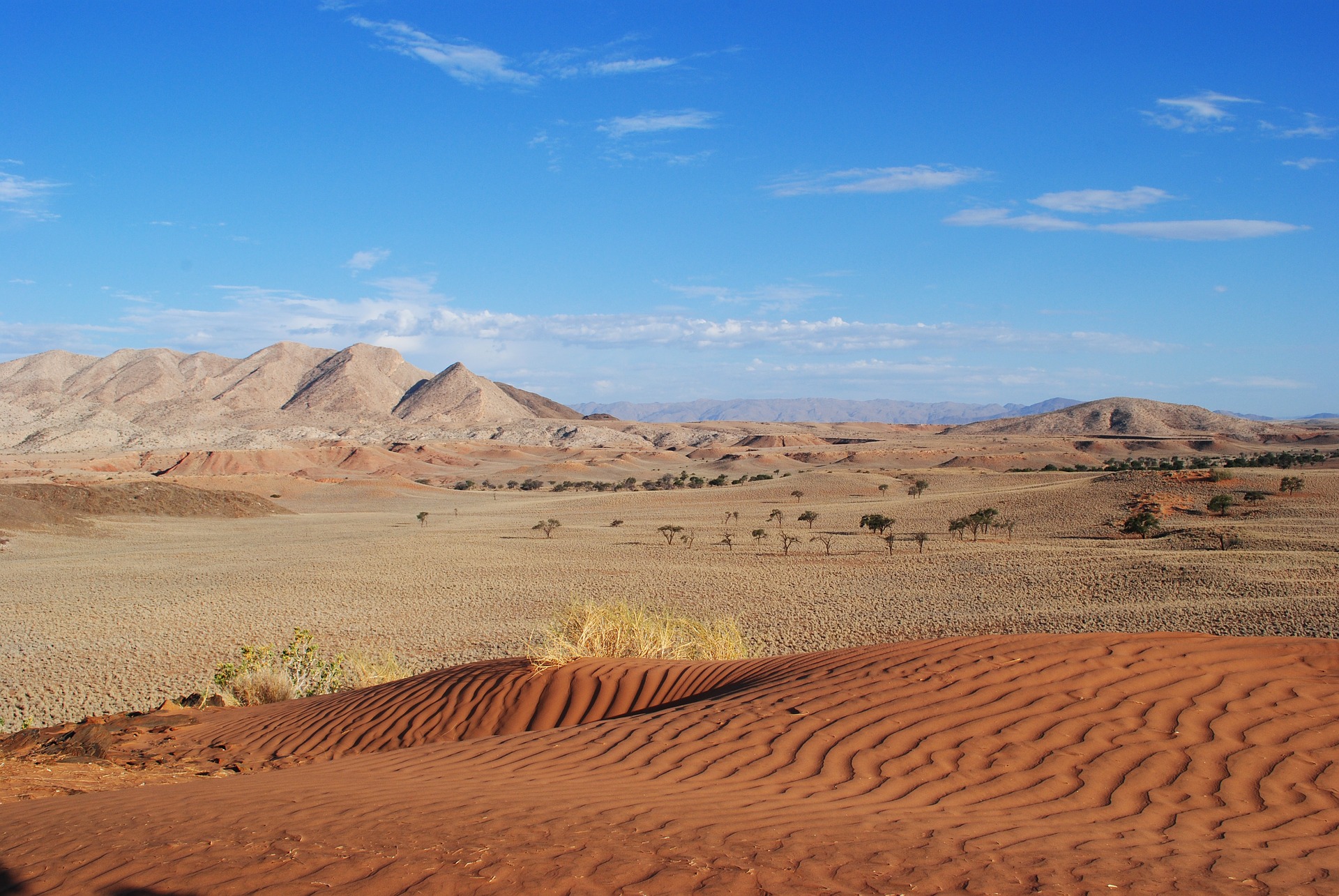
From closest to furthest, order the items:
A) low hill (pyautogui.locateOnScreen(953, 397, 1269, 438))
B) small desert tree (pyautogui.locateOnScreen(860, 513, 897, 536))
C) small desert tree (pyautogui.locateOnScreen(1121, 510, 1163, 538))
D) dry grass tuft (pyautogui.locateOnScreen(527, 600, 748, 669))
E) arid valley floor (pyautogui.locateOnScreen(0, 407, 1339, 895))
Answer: arid valley floor (pyautogui.locateOnScreen(0, 407, 1339, 895)), dry grass tuft (pyautogui.locateOnScreen(527, 600, 748, 669)), small desert tree (pyautogui.locateOnScreen(1121, 510, 1163, 538)), small desert tree (pyautogui.locateOnScreen(860, 513, 897, 536)), low hill (pyautogui.locateOnScreen(953, 397, 1269, 438))

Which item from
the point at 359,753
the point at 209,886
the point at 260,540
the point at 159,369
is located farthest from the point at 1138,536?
the point at 159,369

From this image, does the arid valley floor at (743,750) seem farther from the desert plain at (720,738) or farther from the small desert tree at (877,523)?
the small desert tree at (877,523)

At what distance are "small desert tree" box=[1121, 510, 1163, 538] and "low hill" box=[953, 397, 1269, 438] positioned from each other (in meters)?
99.9

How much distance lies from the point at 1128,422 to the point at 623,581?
5106 inches

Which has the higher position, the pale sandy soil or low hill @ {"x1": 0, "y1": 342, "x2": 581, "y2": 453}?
low hill @ {"x1": 0, "y1": 342, "x2": 581, "y2": 453}

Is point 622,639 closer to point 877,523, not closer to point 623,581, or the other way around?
point 623,581

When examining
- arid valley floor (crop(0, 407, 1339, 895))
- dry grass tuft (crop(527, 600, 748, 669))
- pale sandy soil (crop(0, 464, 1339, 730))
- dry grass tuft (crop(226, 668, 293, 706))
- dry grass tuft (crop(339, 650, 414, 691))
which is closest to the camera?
arid valley floor (crop(0, 407, 1339, 895))

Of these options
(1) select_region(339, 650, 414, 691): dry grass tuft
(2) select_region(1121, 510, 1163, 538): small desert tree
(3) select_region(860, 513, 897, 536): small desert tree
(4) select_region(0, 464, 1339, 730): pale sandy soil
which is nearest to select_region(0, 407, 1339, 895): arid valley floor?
(4) select_region(0, 464, 1339, 730): pale sandy soil

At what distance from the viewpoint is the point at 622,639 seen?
33.0 feet

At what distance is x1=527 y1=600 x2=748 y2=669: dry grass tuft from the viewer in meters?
9.70

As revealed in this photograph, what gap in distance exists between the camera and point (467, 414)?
524ft

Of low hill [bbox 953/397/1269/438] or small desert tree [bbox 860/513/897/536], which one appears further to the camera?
low hill [bbox 953/397/1269/438]

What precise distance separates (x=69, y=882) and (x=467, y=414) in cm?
16013

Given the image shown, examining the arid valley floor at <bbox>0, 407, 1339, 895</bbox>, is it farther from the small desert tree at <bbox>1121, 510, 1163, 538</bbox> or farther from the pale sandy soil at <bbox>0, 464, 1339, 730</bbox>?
the small desert tree at <bbox>1121, 510, 1163, 538</bbox>
